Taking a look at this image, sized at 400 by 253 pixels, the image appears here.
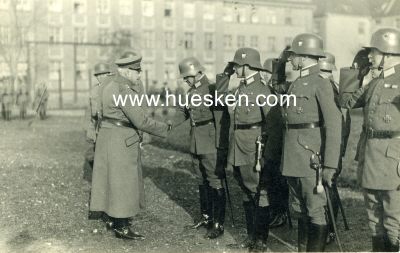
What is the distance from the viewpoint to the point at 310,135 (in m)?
4.98

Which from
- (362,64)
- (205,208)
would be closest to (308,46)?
(362,64)

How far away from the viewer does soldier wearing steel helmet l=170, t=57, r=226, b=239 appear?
6.67 m

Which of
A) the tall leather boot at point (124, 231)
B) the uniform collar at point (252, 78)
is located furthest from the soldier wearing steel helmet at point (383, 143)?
the tall leather boot at point (124, 231)

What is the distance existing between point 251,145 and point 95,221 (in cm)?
272

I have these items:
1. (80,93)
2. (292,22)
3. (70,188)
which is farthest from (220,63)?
(70,188)

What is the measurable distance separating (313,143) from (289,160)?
299 mm

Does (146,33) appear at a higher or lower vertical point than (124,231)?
higher

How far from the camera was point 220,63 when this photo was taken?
188ft

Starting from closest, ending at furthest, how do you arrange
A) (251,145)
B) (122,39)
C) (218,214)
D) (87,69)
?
(251,145) → (218,214) → (122,39) → (87,69)

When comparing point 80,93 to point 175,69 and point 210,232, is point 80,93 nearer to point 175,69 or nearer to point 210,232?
point 175,69

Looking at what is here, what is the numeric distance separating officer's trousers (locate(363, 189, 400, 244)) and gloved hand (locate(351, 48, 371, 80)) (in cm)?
116

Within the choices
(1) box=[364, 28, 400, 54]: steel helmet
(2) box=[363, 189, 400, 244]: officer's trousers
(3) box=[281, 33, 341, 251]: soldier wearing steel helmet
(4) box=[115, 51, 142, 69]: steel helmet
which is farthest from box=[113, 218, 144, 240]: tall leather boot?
(1) box=[364, 28, 400, 54]: steel helmet

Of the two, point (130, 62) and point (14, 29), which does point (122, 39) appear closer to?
point (14, 29)

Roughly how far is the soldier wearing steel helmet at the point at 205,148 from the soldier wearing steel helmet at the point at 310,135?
166 cm
